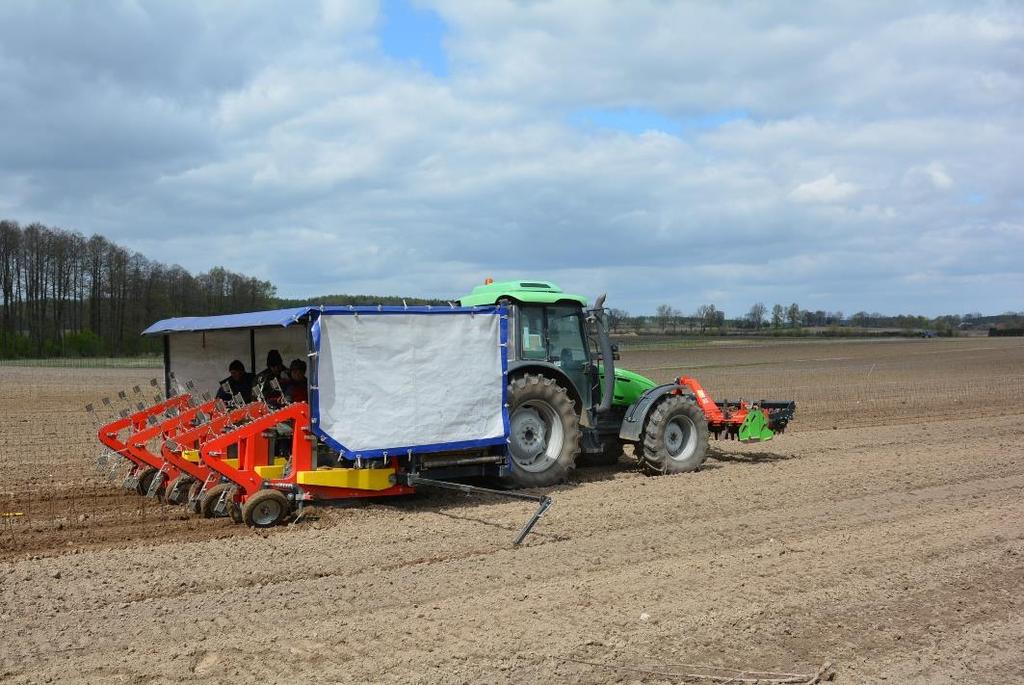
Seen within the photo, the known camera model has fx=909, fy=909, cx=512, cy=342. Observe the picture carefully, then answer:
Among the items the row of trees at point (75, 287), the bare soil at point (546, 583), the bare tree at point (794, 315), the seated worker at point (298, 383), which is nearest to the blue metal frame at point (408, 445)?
the bare soil at point (546, 583)

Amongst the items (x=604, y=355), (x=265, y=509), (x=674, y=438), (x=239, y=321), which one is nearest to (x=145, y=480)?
(x=239, y=321)

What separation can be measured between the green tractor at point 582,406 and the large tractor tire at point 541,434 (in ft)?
0.04

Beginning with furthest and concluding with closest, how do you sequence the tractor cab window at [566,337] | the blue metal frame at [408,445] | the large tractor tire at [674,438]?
the large tractor tire at [674,438], the tractor cab window at [566,337], the blue metal frame at [408,445]

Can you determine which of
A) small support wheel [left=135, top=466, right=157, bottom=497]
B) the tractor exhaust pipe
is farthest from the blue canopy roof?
the tractor exhaust pipe

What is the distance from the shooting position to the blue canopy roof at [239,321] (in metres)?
8.45

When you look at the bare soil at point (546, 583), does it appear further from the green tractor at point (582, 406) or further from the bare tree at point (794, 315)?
the bare tree at point (794, 315)

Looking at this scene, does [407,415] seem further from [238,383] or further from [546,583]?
[238,383]

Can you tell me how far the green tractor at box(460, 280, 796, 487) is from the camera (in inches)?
399

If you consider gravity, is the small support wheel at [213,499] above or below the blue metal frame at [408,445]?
below

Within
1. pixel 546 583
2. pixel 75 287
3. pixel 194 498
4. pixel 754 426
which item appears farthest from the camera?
pixel 75 287

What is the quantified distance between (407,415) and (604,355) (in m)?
2.92

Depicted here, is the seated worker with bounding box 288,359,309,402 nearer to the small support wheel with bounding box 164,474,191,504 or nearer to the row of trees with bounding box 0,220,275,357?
the small support wheel with bounding box 164,474,191,504

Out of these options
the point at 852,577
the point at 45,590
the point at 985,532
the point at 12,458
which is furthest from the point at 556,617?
the point at 12,458

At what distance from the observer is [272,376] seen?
1088cm
